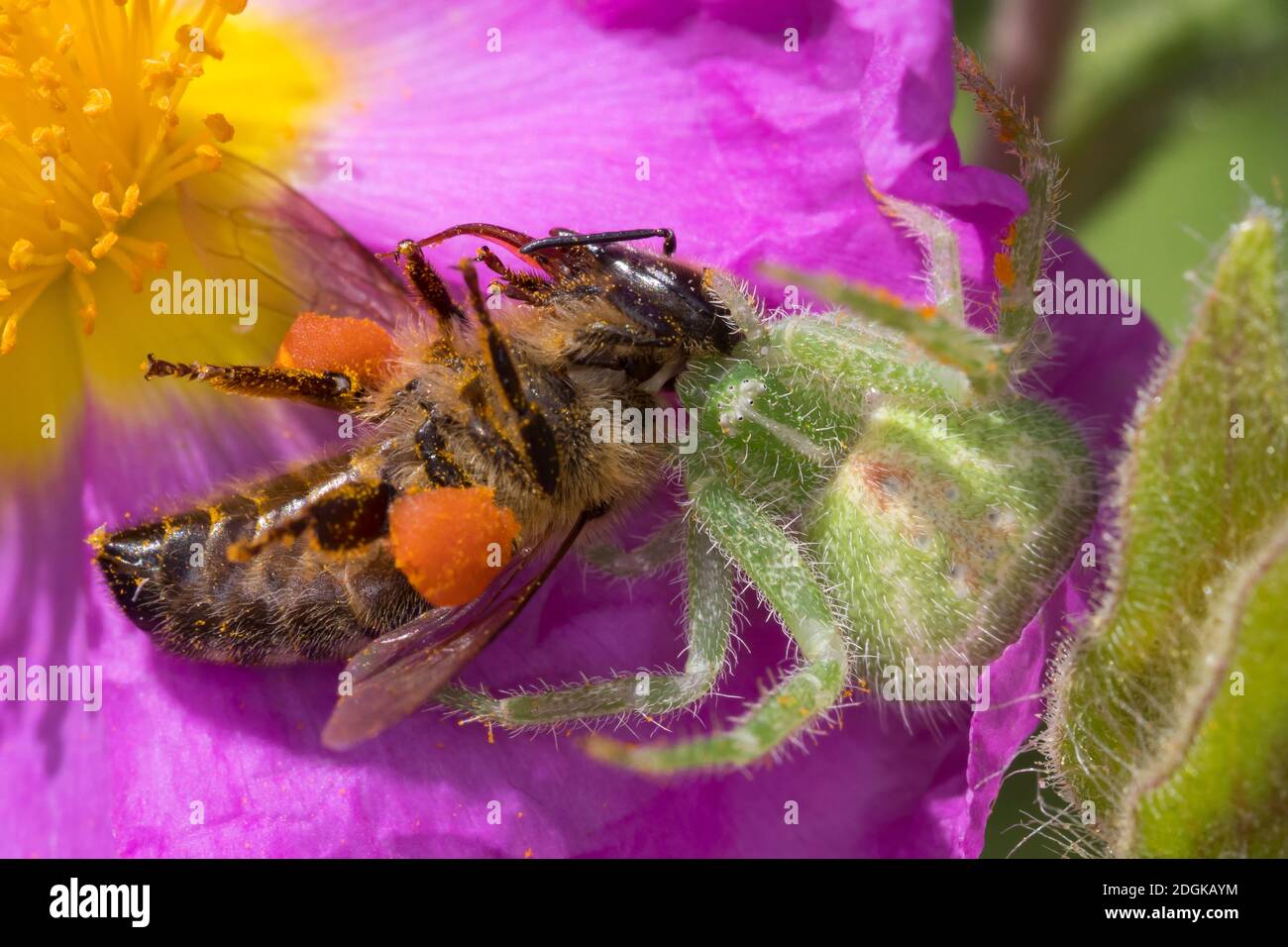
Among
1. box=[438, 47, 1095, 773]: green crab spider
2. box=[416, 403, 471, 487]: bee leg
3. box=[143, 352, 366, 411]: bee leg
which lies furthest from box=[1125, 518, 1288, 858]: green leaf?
box=[143, 352, 366, 411]: bee leg

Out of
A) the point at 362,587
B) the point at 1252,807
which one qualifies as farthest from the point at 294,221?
the point at 1252,807

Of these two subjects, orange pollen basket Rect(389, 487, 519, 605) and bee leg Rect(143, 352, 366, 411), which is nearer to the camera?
orange pollen basket Rect(389, 487, 519, 605)

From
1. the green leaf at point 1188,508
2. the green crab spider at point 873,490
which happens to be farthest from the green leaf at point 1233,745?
the green crab spider at point 873,490

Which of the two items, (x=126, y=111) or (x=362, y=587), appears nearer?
(x=362, y=587)

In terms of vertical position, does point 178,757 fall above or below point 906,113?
below

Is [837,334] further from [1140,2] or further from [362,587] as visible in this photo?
[1140,2]

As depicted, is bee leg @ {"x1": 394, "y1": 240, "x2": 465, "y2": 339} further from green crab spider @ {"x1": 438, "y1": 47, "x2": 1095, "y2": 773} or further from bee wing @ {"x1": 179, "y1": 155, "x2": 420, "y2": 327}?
green crab spider @ {"x1": 438, "y1": 47, "x2": 1095, "y2": 773}

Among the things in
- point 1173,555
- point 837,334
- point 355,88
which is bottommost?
point 1173,555

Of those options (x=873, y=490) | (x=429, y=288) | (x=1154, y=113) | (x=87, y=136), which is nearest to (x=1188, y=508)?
(x=873, y=490)
